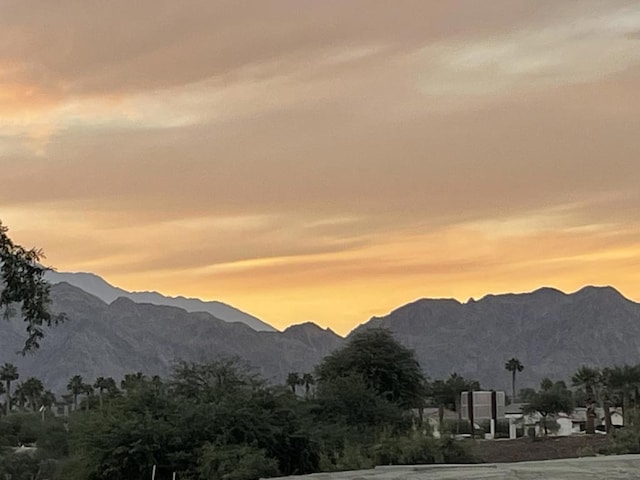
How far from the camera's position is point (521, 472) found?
2916cm

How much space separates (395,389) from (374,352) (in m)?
2.50

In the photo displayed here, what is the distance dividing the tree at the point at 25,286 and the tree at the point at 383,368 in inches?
1551

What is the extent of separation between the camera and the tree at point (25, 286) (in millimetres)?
23594

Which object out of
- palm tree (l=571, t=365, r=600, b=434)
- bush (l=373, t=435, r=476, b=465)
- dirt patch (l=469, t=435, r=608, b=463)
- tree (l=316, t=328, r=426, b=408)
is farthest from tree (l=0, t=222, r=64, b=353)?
palm tree (l=571, t=365, r=600, b=434)

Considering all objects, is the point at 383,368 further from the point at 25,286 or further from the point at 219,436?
the point at 25,286

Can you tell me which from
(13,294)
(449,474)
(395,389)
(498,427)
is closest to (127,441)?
(449,474)

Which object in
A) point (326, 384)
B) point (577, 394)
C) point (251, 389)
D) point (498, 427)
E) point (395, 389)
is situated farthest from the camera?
point (577, 394)

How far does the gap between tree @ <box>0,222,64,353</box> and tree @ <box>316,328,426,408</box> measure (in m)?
39.4

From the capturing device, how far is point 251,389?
42.4 meters

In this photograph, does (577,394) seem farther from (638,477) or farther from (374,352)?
(638,477)

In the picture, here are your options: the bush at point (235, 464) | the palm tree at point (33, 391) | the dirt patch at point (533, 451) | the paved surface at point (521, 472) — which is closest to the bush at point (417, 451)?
the bush at point (235, 464)

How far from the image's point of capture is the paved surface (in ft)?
92.2

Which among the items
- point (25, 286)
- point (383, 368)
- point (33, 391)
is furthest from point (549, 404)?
point (25, 286)

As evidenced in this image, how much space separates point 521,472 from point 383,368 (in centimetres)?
3484
